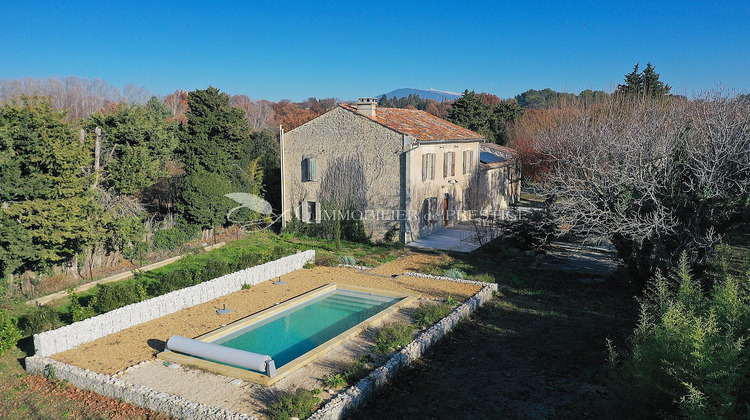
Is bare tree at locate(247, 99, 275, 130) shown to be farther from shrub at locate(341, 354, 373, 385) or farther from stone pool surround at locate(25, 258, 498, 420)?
shrub at locate(341, 354, 373, 385)

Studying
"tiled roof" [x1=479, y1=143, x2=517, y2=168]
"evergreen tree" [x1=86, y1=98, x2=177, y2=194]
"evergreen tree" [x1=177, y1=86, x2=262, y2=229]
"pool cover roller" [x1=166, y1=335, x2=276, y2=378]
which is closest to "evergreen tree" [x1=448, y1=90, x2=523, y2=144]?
"tiled roof" [x1=479, y1=143, x2=517, y2=168]

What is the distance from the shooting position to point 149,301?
516 inches

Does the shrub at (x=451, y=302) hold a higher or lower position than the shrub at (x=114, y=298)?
lower

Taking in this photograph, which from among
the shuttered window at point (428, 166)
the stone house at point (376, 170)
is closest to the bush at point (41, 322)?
the stone house at point (376, 170)

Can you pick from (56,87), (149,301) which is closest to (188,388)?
(149,301)

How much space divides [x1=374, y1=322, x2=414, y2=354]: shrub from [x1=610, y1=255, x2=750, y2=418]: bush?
471 centimetres

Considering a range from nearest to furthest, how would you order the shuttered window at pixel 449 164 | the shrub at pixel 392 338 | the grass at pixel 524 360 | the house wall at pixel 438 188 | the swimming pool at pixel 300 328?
the grass at pixel 524 360 → the swimming pool at pixel 300 328 → the shrub at pixel 392 338 → the house wall at pixel 438 188 → the shuttered window at pixel 449 164

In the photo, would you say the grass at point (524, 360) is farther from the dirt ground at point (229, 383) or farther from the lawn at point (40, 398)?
the lawn at point (40, 398)

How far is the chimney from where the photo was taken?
23391 mm

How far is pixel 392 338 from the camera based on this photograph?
444 inches

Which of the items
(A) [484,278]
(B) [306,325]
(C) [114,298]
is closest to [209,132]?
(C) [114,298]

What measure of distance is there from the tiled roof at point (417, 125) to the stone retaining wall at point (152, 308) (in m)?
8.30

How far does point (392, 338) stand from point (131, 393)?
17.6 feet

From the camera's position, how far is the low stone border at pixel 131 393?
321 inches
